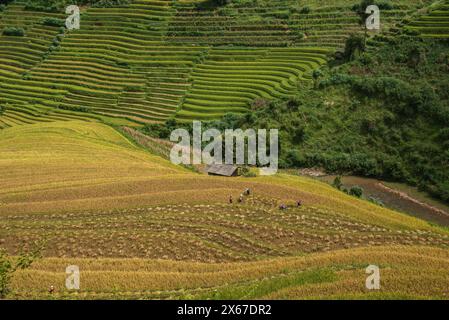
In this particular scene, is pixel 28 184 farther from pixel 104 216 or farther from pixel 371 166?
pixel 371 166

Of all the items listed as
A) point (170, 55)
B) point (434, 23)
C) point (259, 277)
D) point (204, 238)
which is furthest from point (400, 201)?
point (170, 55)

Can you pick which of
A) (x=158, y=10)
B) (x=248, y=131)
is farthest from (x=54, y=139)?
(x=158, y=10)

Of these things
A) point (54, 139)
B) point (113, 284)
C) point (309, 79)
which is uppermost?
point (309, 79)

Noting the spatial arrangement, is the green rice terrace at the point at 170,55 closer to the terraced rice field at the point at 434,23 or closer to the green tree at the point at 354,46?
the terraced rice field at the point at 434,23

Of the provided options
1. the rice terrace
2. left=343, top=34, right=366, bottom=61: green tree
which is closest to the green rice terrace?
the rice terrace

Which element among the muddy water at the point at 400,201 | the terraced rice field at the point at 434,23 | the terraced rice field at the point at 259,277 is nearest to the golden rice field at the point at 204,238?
the terraced rice field at the point at 259,277

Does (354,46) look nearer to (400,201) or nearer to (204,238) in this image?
(400,201)

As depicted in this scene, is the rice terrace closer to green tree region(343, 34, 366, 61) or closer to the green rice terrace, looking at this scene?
green tree region(343, 34, 366, 61)
